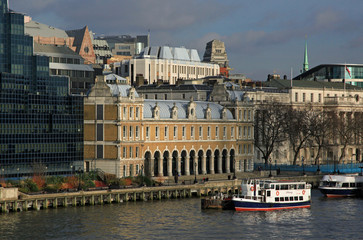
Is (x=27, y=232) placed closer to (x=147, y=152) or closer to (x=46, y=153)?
(x=46, y=153)

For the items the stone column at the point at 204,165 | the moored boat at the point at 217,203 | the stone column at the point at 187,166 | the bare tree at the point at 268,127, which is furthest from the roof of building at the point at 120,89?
the bare tree at the point at 268,127

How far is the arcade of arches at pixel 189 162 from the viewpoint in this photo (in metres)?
158

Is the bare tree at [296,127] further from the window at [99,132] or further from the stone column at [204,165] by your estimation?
the window at [99,132]

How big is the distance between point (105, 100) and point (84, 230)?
45.2 metres

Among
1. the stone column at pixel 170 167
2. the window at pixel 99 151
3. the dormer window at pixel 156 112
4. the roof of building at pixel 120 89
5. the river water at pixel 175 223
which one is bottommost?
the river water at pixel 175 223

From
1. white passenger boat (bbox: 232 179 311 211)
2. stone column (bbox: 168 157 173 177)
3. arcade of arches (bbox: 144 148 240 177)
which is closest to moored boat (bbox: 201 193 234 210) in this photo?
white passenger boat (bbox: 232 179 311 211)

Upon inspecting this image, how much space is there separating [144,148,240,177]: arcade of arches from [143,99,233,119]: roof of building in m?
6.06

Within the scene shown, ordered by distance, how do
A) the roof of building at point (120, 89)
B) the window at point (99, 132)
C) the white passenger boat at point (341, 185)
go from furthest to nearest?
the roof of building at point (120, 89) → the window at point (99, 132) → the white passenger boat at point (341, 185)

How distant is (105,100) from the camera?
152375mm

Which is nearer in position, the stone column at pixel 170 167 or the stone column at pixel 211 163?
the stone column at pixel 170 167

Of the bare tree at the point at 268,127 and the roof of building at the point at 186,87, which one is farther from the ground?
the roof of building at the point at 186,87

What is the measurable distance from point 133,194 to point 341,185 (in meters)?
34.9

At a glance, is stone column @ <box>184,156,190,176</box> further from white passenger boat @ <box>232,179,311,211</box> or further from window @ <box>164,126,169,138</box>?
white passenger boat @ <box>232,179,311,211</box>

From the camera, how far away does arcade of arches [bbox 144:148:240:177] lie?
517 feet
